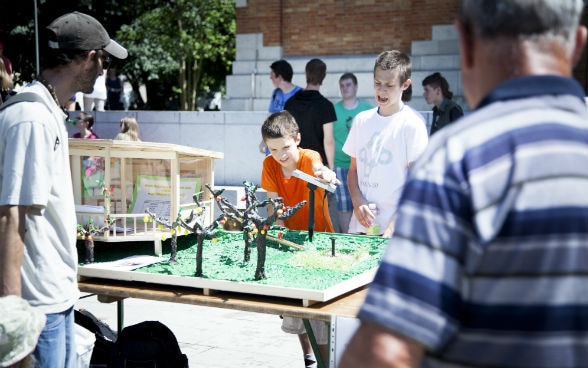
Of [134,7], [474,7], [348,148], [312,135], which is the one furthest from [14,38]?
[474,7]

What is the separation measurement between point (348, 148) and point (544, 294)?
349 centimetres

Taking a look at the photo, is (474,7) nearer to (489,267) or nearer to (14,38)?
(489,267)

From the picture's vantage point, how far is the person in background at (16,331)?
231 centimetres

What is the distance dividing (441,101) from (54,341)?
6.00m

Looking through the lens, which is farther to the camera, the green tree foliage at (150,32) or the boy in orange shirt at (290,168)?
the green tree foliage at (150,32)

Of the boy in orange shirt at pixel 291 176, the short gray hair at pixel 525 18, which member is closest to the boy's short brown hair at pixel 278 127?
the boy in orange shirt at pixel 291 176

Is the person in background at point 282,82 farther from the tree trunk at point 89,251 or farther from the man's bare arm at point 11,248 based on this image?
the man's bare arm at point 11,248

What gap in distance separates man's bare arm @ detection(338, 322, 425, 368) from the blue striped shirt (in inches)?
0.8

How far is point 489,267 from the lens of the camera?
3.92 ft

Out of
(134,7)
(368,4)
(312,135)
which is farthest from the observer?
(134,7)

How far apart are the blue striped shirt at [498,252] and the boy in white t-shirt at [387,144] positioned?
3013 mm

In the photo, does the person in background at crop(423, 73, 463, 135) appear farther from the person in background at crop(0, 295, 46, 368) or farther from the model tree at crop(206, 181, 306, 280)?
the person in background at crop(0, 295, 46, 368)

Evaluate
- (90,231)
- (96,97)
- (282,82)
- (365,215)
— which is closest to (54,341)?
(90,231)

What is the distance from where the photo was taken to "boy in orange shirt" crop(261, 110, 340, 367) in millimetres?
4223
